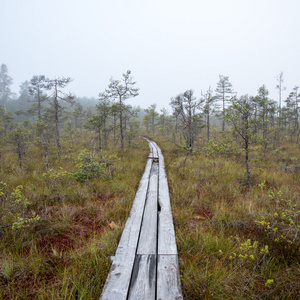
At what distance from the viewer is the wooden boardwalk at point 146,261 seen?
1504 mm

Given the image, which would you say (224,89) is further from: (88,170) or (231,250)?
(231,250)

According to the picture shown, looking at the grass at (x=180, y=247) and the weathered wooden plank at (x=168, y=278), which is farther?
the grass at (x=180, y=247)

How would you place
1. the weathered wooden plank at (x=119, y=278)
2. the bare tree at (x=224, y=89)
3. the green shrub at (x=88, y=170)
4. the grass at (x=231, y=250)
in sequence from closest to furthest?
the weathered wooden plank at (x=119, y=278), the grass at (x=231, y=250), the green shrub at (x=88, y=170), the bare tree at (x=224, y=89)

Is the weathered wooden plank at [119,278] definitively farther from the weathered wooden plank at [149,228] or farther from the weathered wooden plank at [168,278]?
the weathered wooden plank at [168,278]

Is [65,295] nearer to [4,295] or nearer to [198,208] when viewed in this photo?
[4,295]

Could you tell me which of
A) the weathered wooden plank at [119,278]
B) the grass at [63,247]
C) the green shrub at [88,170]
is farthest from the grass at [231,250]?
the green shrub at [88,170]

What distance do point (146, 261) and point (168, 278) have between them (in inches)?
13.8

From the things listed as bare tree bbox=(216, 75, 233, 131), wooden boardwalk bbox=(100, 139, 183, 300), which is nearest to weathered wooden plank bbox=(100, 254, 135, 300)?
wooden boardwalk bbox=(100, 139, 183, 300)

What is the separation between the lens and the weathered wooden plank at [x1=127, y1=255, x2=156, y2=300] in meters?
1.48

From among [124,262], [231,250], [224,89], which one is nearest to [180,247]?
[231,250]

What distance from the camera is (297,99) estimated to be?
20562 millimetres

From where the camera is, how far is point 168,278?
5.41ft

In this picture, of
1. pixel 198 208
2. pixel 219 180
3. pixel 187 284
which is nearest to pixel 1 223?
pixel 187 284

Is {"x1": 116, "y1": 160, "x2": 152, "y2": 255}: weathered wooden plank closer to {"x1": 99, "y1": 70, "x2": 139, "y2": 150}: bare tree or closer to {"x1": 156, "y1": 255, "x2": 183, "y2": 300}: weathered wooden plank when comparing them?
{"x1": 156, "y1": 255, "x2": 183, "y2": 300}: weathered wooden plank
